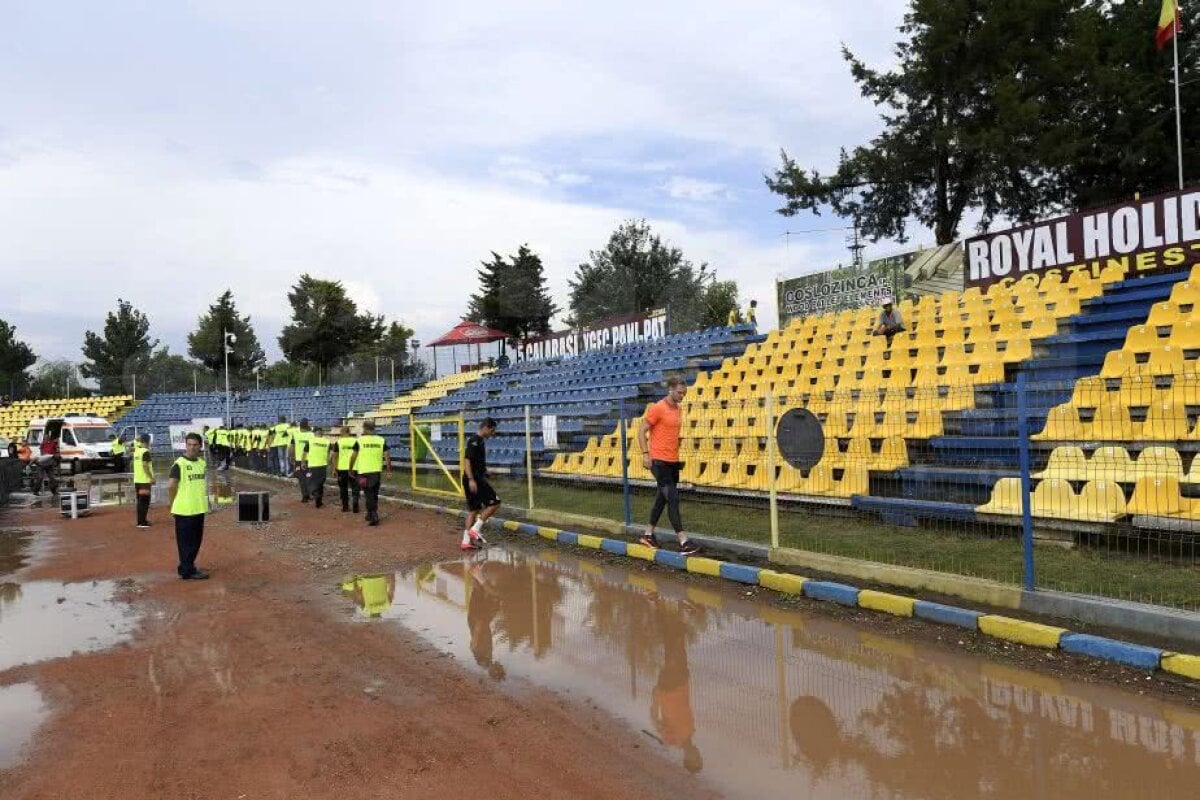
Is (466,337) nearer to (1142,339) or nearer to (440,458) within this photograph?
(440,458)

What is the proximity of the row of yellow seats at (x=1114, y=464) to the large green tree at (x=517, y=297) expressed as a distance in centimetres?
4472

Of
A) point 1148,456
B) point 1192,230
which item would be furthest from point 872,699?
point 1192,230

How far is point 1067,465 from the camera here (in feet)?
A: 26.9

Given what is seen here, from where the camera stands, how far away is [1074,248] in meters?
15.2

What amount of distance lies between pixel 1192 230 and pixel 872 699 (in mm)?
12596

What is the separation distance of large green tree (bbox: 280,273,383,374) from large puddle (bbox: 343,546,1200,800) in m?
50.1

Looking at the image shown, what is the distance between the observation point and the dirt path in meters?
3.94

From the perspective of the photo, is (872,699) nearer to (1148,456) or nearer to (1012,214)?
(1148,456)

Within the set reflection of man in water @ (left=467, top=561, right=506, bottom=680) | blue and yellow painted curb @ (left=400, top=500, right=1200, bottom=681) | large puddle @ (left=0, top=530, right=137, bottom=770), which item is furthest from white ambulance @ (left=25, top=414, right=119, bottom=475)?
blue and yellow painted curb @ (left=400, top=500, right=1200, bottom=681)

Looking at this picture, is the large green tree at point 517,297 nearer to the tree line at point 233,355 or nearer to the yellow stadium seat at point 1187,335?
the tree line at point 233,355

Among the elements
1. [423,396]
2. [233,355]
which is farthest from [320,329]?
[423,396]

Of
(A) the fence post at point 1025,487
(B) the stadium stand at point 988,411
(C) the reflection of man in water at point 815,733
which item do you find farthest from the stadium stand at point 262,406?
(C) the reflection of man in water at point 815,733

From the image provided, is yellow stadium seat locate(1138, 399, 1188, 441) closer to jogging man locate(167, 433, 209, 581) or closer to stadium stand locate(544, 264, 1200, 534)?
stadium stand locate(544, 264, 1200, 534)

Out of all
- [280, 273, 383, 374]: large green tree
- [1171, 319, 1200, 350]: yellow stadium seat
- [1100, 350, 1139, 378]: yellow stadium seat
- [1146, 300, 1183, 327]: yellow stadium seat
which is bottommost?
[1100, 350, 1139, 378]: yellow stadium seat
